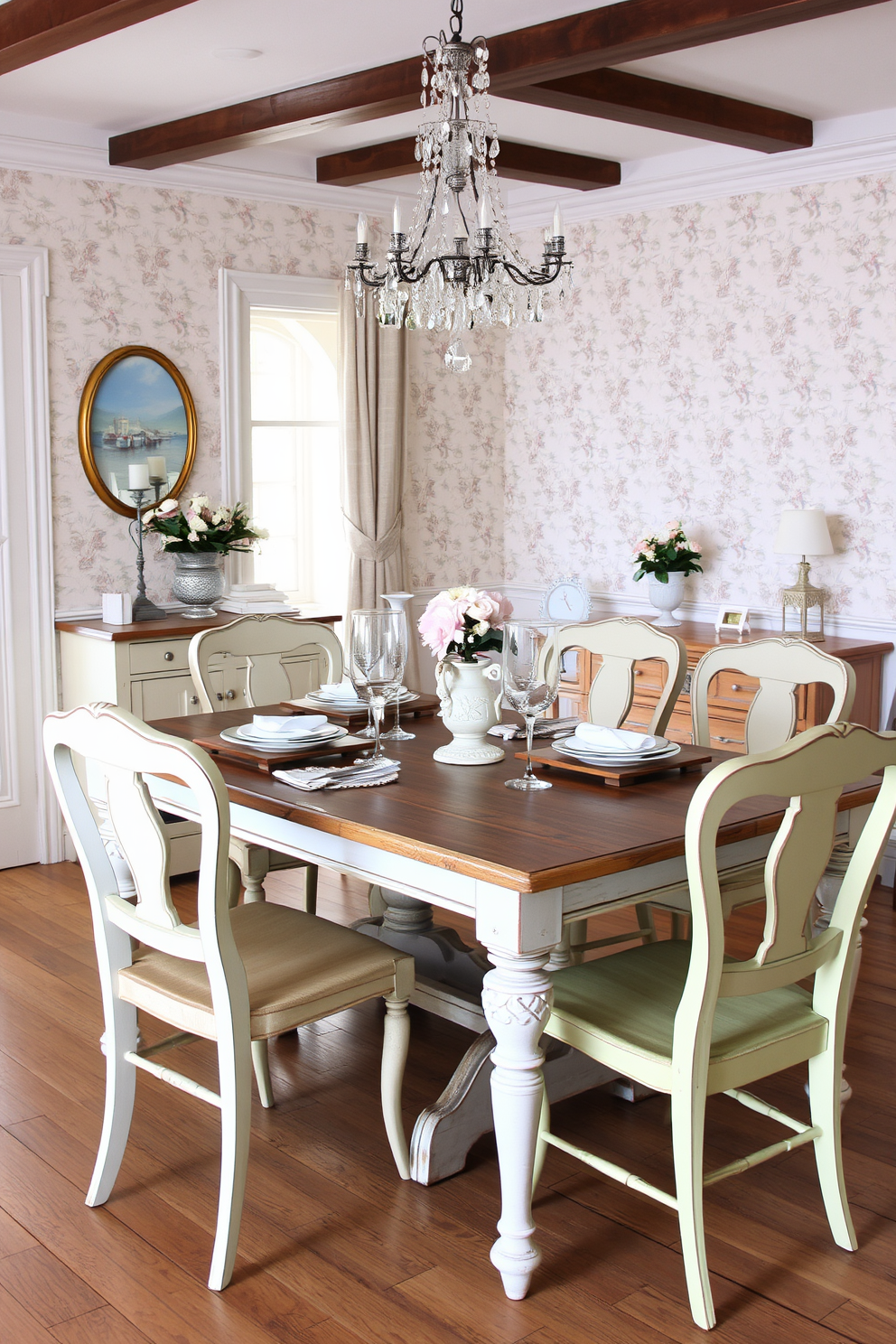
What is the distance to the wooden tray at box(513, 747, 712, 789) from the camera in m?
2.54

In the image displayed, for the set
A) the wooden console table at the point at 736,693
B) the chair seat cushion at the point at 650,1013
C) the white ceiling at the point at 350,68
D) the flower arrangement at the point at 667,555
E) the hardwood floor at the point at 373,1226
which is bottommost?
the hardwood floor at the point at 373,1226

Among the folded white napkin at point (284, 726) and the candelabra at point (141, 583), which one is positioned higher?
the candelabra at point (141, 583)

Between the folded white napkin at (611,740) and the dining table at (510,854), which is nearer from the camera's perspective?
the dining table at (510,854)

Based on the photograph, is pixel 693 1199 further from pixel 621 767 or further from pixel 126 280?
pixel 126 280

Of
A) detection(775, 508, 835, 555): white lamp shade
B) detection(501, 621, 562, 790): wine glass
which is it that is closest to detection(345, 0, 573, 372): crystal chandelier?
detection(501, 621, 562, 790): wine glass

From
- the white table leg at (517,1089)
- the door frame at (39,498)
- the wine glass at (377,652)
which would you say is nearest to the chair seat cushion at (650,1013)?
the white table leg at (517,1089)

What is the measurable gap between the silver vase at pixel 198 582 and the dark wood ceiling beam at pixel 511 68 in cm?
147

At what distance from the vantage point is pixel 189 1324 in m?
2.10

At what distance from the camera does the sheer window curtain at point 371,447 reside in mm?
5410

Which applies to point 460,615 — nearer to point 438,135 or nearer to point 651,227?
point 438,135

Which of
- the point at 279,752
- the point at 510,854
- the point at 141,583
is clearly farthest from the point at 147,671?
the point at 510,854

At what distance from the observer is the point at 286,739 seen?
9.03ft

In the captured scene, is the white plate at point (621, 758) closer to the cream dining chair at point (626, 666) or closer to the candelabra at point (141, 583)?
the cream dining chair at point (626, 666)

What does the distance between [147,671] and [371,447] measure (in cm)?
160
